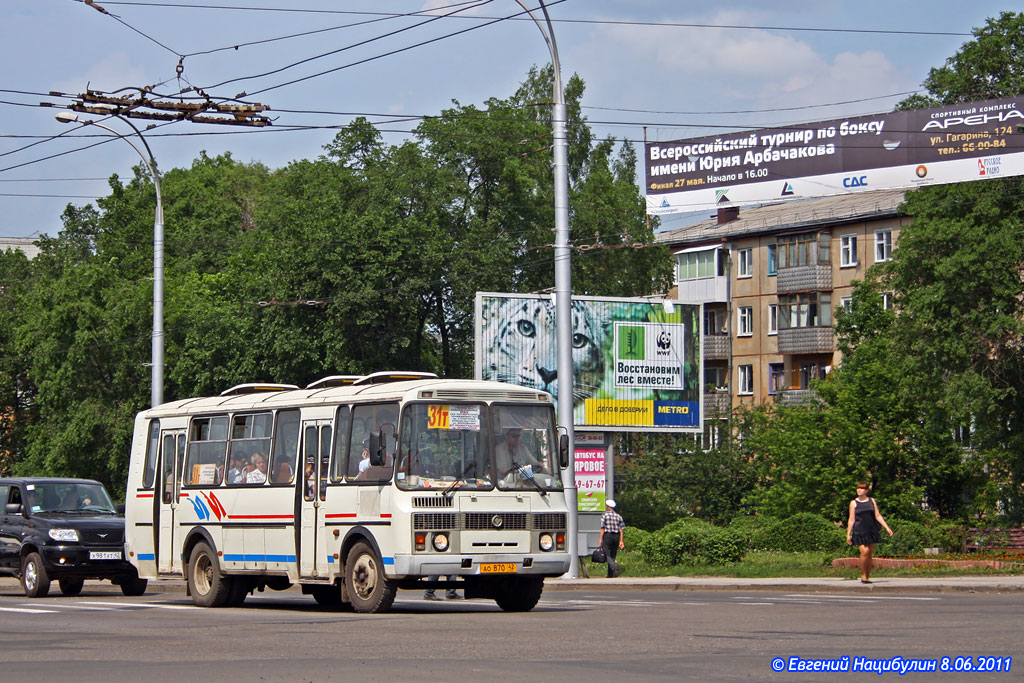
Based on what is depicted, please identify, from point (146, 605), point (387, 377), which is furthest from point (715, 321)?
point (387, 377)

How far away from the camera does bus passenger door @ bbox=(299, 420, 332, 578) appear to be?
19.0m

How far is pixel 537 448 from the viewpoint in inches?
737

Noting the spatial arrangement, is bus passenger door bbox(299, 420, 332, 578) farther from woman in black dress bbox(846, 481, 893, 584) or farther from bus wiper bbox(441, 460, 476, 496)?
woman in black dress bbox(846, 481, 893, 584)

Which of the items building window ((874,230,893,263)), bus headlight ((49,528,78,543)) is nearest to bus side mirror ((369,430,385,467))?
bus headlight ((49,528,78,543))

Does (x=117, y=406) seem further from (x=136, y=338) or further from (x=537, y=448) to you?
(x=537, y=448)

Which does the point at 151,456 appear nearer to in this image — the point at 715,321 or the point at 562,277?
the point at 562,277

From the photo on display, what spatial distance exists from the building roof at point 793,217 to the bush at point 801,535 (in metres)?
32.1

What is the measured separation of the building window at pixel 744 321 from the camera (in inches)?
3174

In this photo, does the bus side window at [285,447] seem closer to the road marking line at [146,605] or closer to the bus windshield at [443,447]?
the bus windshield at [443,447]

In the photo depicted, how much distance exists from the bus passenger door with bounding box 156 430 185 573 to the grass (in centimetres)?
1125

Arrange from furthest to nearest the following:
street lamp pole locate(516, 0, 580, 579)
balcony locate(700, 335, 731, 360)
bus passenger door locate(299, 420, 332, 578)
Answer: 1. balcony locate(700, 335, 731, 360)
2. street lamp pole locate(516, 0, 580, 579)
3. bus passenger door locate(299, 420, 332, 578)

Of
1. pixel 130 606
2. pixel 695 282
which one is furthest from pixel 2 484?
pixel 695 282

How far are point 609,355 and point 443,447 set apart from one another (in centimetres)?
2266

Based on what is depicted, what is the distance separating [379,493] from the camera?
17953 mm
